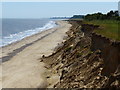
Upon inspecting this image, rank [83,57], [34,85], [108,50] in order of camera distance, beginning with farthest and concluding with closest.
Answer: [83,57], [34,85], [108,50]

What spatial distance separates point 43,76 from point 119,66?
13.5 m

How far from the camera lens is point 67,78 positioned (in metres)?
24.7

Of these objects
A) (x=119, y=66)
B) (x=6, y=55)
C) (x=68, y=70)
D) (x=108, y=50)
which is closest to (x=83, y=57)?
(x=68, y=70)

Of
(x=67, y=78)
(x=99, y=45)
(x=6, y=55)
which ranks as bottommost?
(x=6, y=55)

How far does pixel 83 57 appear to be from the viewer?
29.0m

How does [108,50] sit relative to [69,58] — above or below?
above

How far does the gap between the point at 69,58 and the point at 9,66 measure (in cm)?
1002

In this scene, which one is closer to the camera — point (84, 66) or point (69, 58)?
point (84, 66)

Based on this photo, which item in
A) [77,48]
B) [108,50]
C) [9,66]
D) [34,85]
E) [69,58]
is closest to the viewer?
[108,50]

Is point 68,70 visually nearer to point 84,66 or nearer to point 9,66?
point 84,66

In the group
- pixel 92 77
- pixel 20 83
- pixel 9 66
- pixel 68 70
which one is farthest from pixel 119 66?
pixel 9 66

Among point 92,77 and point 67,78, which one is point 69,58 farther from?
point 92,77

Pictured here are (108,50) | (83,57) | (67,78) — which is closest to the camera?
(108,50)

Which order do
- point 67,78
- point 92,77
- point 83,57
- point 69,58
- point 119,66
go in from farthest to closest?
point 69,58
point 83,57
point 67,78
point 92,77
point 119,66
